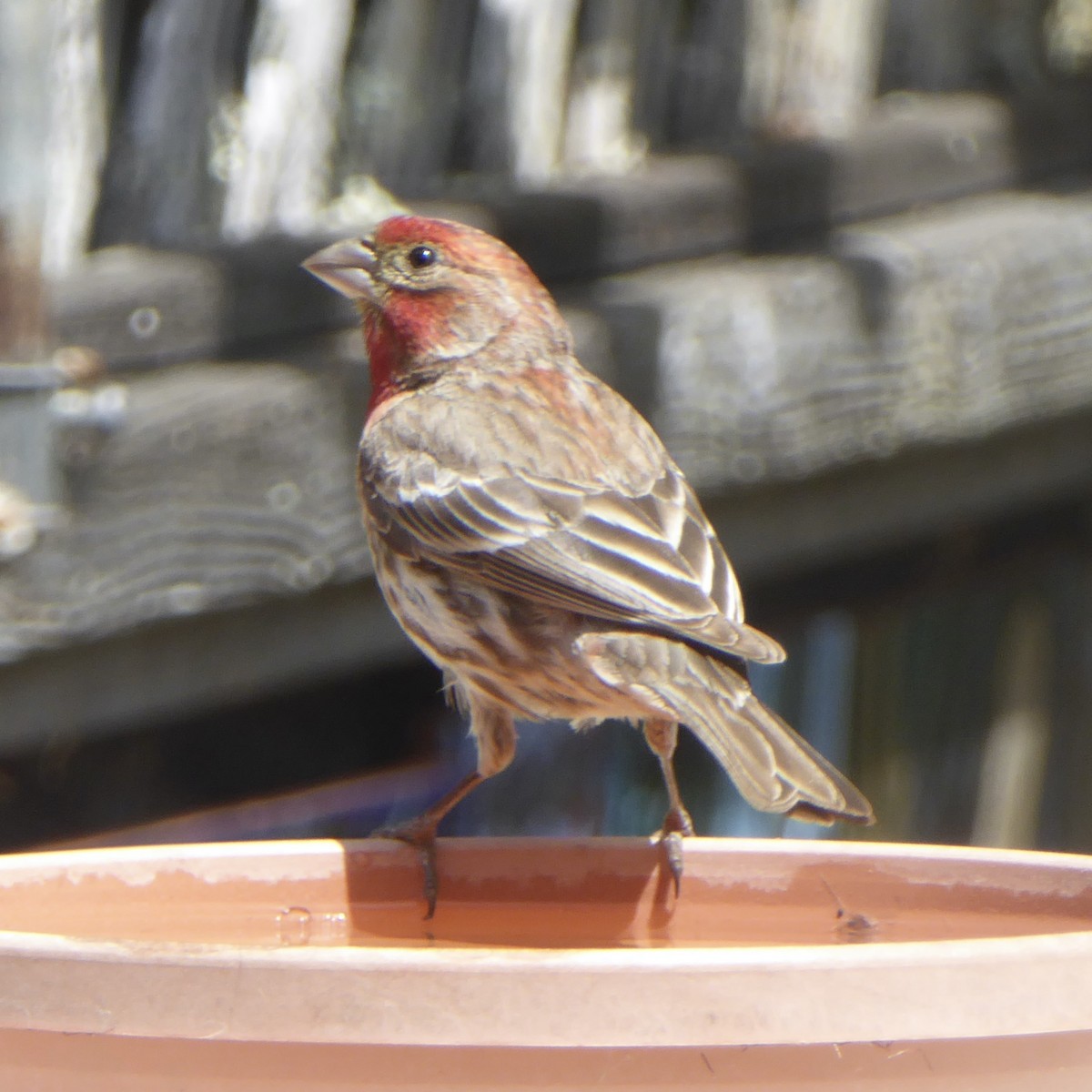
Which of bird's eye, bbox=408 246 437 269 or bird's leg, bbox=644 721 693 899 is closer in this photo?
bird's leg, bbox=644 721 693 899

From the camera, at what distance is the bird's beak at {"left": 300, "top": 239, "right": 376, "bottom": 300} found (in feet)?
12.3

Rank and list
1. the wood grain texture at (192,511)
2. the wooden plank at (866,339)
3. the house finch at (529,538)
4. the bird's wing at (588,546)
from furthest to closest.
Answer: the wooden plank at (866,339)
the wood grain texture at (192,511)
the bird's wing at (588,546)
the house finch at (529,538)

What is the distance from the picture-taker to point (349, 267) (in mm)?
3771

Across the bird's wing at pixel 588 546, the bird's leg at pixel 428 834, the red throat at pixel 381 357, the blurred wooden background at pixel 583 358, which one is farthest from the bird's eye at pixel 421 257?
the bird's leg at pixel 428 834

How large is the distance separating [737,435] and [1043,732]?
2.26 m

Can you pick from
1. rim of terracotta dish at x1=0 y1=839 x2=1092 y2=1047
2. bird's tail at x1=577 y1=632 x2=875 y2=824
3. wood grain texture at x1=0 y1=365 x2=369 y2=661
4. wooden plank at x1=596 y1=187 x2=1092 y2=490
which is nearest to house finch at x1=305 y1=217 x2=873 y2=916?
bird's tail at x1=577 y1=632 x2=875 y2=824

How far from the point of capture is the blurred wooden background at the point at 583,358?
3770 millimetres

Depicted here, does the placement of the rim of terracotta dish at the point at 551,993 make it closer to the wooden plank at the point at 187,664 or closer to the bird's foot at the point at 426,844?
the bird's foot at the point at 426,844

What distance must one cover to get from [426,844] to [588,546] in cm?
70

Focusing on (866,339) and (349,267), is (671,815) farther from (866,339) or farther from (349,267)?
(866,339)

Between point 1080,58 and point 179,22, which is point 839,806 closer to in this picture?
point 179,22

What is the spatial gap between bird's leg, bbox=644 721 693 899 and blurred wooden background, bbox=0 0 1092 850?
91 cm

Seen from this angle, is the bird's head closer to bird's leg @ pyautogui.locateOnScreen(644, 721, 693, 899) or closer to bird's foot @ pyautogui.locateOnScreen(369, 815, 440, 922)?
bird's leg @ pyautogui.locateOnScreen(644, 721, 693, 899)

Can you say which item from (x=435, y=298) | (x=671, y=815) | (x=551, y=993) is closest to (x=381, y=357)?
(x=435, y=298)
